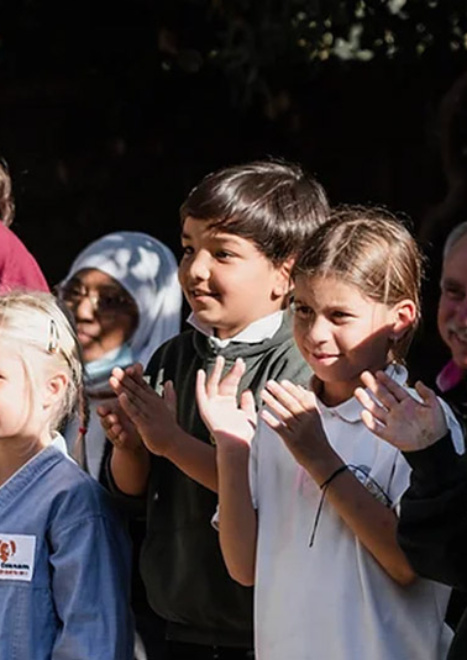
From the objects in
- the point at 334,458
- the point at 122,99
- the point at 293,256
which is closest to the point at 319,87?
the point at 122,99

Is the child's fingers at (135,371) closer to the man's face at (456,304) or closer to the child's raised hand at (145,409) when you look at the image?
the child's raised hand at (145,409)

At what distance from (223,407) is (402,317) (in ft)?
1.33

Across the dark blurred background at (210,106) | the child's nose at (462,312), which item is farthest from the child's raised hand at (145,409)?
the dark blurred background at (210,106)

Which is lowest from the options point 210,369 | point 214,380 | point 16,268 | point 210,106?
point 210,106

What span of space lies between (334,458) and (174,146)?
358cm

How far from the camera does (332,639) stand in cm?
301

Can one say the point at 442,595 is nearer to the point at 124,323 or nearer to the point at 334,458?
the point at 334,458

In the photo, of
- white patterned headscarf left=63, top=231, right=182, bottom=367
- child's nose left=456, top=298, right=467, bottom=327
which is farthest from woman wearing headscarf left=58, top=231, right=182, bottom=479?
child's nose left=456, top=298, right=467, bottom=327

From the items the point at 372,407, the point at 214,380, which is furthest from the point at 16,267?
the point at 372,407

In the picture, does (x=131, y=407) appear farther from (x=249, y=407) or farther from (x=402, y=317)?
(x=402, y=317)

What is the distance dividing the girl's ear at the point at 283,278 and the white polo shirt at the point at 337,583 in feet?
1.45

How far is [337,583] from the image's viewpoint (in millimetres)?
3031

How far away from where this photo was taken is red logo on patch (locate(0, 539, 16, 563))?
10.4 feet

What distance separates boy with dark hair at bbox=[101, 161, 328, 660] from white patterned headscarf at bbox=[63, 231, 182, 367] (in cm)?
117
